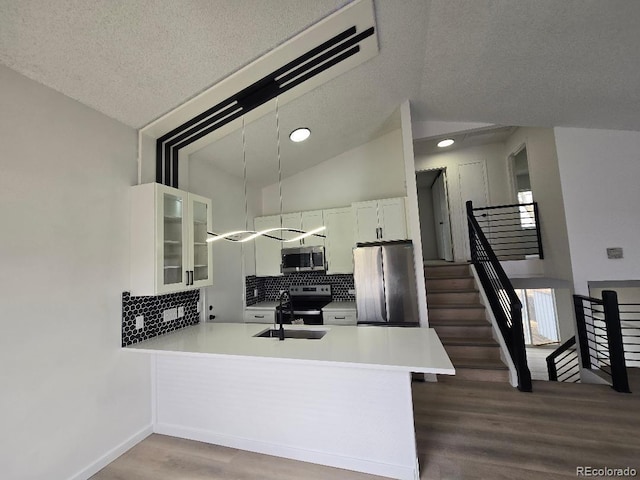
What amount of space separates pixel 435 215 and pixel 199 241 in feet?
18.9

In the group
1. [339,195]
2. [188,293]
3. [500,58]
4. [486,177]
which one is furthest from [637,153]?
[188,293]

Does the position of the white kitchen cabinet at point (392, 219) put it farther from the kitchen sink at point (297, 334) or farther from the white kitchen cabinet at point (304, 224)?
the kitchen sink at point (297, 334)

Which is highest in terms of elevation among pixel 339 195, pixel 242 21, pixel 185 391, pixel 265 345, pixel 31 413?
pixel 242 21

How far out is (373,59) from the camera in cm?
280

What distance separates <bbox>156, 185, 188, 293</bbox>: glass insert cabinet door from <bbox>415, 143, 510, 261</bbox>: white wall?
471 cm

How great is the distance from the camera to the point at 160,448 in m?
2.37

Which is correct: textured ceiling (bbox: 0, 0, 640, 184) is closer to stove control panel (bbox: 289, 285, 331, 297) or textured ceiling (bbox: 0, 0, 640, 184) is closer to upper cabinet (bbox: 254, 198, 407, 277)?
upper cabinet (bbox: 254, 198, 407, 277)

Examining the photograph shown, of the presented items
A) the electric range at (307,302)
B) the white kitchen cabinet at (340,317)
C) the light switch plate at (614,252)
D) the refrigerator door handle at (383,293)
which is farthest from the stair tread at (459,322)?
the light switch plate at (614,252)

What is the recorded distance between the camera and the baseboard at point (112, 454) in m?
2.04

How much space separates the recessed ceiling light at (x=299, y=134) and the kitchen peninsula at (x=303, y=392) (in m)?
2.43

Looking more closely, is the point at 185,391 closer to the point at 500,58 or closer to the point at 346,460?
the point at 346,460

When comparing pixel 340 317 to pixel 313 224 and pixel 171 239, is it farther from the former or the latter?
pixel 171 239

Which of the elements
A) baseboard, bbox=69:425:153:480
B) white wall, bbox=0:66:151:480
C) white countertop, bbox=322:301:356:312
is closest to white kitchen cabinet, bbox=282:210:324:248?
white countertop, bbox=322:301:356:312

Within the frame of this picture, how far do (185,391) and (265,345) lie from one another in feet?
3.08
